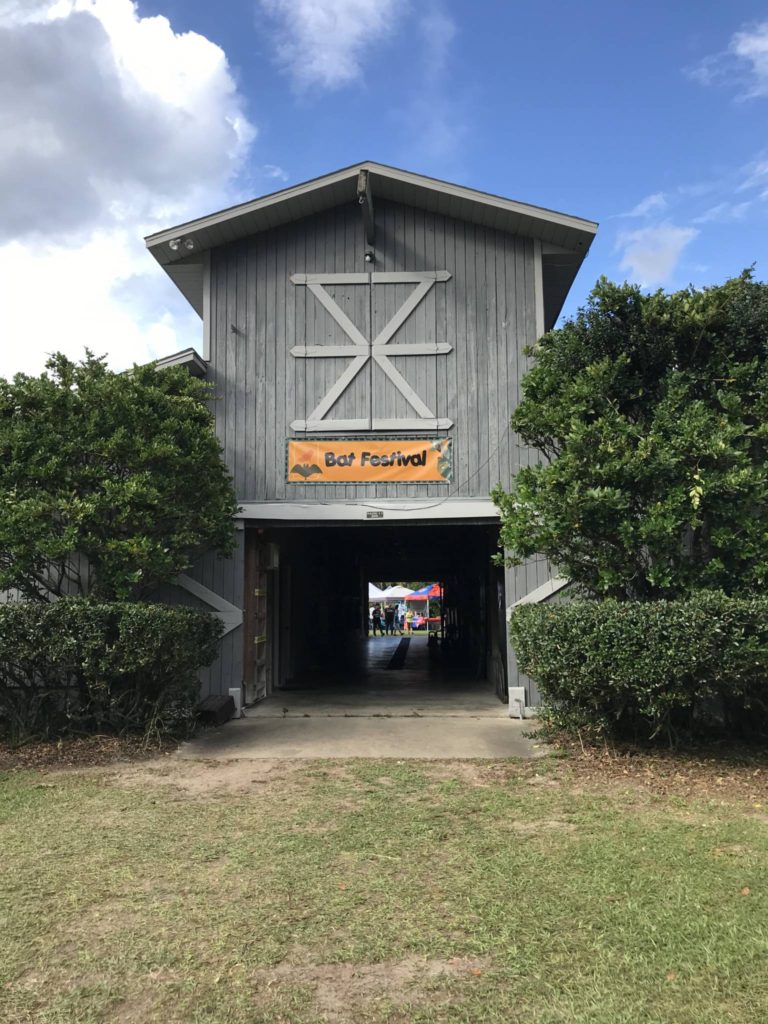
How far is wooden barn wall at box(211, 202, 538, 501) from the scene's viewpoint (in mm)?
9609

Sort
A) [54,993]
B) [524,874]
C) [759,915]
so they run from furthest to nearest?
1. [524,874]
2. [759,915]
3. [54,993]

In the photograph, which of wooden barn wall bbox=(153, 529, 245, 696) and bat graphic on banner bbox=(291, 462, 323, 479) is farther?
bat graphic on banner bbox=(291, 462, 323, 479)

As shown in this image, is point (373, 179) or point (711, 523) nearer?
point (711, 523)

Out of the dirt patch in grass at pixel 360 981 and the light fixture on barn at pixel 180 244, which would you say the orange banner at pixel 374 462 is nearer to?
the light fixture on barn at pixel 180 244

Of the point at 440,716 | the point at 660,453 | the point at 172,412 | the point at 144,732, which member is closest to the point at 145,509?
the point at 172,412

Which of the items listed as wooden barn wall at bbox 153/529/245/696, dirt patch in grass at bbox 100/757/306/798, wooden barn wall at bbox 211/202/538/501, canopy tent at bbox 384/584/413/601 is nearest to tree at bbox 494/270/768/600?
wooden barn wall at bbox 211/202/538/501

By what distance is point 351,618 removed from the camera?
26.7 metres

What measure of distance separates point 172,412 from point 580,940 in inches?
256

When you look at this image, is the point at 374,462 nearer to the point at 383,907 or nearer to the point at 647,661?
the point at 647,661

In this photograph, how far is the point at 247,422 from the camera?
9734 millimetres

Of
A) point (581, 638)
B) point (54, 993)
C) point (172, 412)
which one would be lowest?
point (54, 993)

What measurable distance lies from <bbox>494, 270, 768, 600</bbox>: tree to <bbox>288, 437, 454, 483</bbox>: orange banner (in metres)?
2.02

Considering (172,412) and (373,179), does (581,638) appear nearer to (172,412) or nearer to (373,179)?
(172,412)

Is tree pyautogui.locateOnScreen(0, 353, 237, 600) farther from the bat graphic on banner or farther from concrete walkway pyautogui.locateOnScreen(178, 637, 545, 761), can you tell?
concrete walkway pyautogui.locateOnScreen(178, 637, 545, 761)
